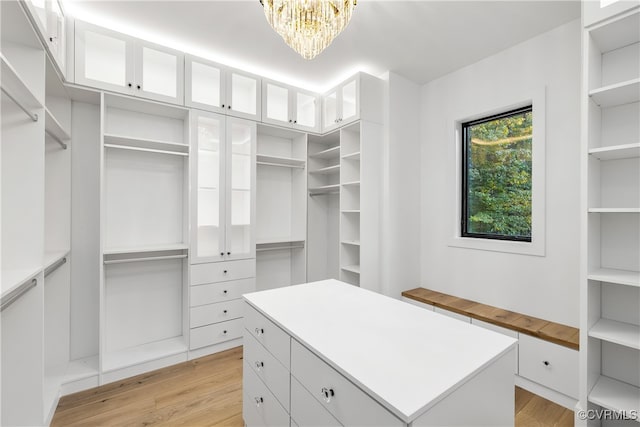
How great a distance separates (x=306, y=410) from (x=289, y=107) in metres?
2.91

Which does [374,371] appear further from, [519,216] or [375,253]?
[519,216]

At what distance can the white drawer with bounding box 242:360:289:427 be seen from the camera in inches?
53.7

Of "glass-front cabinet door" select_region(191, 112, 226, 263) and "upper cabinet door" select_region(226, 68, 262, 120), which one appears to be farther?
"upper cabinet door" select_region(226, 68, 262, 120)

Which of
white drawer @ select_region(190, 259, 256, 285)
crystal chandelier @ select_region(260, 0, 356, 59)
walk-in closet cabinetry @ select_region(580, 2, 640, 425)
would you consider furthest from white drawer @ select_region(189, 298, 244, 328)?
walk-in closet cabinetry @ select_region(580, 2, 640, 425)

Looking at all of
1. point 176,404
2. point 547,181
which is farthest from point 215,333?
point 547,181

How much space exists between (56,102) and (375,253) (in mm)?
3146

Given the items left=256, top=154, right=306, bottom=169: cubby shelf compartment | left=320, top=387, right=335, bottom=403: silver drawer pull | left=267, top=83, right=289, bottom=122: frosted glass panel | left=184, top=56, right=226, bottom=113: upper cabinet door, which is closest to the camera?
left=320, top=387, right=335, bottom=403: silver drawer pull

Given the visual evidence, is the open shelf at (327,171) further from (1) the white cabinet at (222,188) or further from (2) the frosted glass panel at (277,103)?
(1) the white cabinet at (222,188)

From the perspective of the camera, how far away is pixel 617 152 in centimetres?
171

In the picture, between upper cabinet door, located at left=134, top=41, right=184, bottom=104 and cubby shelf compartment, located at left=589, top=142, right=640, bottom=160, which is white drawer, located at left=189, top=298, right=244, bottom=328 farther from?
cubby shelf compartment, located at left=589, top=142, right=640, bottom=160

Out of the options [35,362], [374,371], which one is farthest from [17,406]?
[374,371]

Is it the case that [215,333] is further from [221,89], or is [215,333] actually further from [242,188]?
[221,89]

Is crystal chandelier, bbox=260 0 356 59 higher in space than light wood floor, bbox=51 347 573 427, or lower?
higher

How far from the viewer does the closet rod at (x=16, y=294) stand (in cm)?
139
